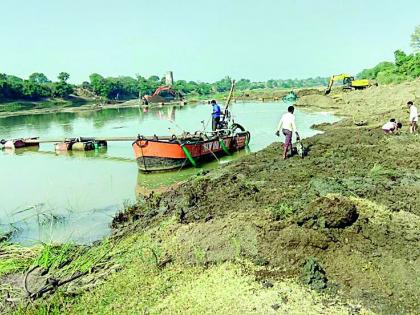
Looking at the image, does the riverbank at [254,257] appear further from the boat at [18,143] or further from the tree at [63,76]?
the tree at [63,76]

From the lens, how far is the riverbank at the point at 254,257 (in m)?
5.07

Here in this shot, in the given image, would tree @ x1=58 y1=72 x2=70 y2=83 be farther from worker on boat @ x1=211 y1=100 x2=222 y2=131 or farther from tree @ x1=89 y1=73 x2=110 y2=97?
worker on boat @ x1=211 y1=100 x2=222 y2=131

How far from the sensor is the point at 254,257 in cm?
594

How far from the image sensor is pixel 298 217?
21.4 feet

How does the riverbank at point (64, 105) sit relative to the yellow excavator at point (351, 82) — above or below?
below

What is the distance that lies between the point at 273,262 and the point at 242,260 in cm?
43

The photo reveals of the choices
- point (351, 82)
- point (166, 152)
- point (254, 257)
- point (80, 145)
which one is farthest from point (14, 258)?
point (351, 82)

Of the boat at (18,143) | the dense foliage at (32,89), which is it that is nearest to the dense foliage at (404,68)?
the boat at (18,143)

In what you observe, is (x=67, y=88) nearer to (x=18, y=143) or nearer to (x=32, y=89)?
(x=32, y=89)

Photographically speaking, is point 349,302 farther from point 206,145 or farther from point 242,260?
point 206,145

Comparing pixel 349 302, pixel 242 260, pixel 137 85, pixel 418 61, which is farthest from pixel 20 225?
pixel 137 85

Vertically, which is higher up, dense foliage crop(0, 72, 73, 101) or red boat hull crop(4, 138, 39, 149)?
dense foliage crop(0, 72, 73, 101)

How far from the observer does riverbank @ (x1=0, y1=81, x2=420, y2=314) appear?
16.6 ft

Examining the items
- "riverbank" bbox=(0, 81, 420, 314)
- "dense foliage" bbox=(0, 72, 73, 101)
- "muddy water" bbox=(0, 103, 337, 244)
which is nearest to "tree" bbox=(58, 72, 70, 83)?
"dense foliage" bbox=(0, 72, 73, 101)
